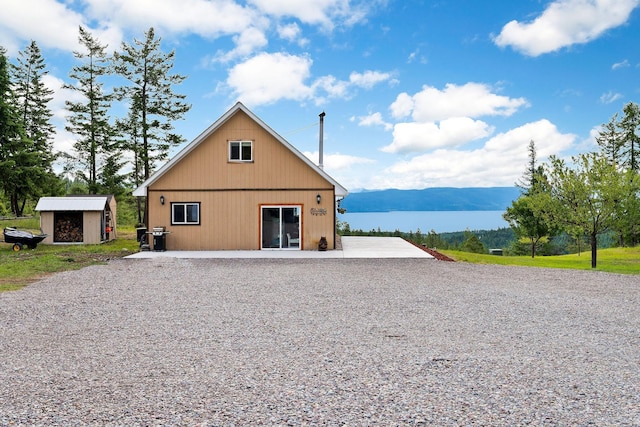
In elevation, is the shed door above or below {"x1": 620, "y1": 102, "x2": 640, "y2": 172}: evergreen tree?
below

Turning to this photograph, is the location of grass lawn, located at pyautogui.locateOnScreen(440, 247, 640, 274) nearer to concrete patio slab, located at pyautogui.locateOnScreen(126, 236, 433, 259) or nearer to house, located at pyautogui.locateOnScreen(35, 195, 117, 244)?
concrete patio slab, located at pyautogui.locateOnScreen(126, 236, 433, 259)

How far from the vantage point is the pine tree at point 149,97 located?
3341 cm

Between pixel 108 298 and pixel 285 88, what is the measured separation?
1555 centimetres

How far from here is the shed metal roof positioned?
2148 cm

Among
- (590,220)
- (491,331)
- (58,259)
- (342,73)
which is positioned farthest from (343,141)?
(491,331)

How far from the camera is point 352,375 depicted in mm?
4570

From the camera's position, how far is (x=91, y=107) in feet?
113

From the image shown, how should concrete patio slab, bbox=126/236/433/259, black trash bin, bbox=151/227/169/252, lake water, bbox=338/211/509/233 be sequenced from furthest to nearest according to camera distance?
lake water, bbox=338/211/509/233 < black trash bin, bbox=151/227/169/252 < concrete patio slab, bbox=126/236/433/259

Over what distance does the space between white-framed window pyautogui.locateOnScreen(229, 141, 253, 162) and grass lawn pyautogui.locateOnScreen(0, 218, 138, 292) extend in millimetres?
5787

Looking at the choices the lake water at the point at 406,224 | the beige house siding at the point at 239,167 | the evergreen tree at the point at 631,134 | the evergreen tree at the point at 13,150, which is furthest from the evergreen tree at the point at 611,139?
the evergreen tree at the point at 13,150

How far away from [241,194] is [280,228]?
216 cm

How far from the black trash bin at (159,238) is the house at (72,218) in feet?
15.9

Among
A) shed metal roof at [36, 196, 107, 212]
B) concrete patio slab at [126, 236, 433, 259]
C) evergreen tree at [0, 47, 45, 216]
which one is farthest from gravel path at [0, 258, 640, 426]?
evergreen tree at [0, 47, 45, 216]

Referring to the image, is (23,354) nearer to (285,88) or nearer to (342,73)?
(285,88)
